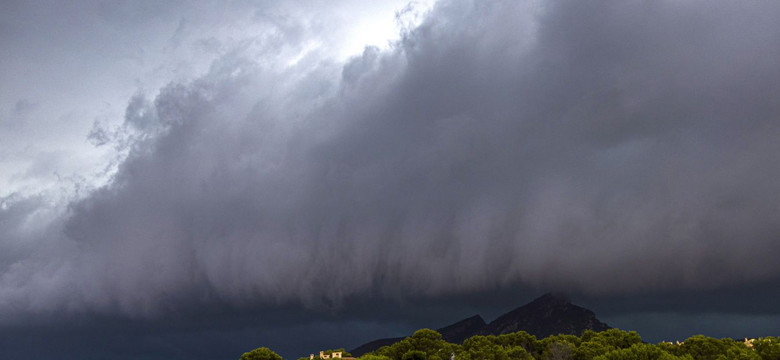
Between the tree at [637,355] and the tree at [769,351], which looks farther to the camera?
the tree at [769,351]

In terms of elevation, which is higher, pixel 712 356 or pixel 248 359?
pixel 248 359

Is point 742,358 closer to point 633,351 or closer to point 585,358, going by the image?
point 633,351

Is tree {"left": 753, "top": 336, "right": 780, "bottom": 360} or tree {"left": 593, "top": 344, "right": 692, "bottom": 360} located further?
tree {"left": 753, "top": 336, "right": 780, "bottom": 360}

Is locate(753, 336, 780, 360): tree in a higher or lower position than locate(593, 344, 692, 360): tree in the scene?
lower

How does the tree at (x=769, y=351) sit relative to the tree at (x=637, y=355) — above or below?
below

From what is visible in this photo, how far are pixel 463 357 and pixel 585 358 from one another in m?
41.6

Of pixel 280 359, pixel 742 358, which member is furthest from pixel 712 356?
pixel 280 359

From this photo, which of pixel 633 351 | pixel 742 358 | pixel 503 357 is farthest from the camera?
pixel 503 357

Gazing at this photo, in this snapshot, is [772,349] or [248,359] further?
[248,359]

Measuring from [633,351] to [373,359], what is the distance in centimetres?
7504

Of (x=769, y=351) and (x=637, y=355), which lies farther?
(x=769, y=351)

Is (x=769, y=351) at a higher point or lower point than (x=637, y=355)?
lower

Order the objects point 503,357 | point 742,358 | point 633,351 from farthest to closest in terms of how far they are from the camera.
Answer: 1. point 503,357
2. point 633,351
3. point 742,358

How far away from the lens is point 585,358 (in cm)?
19975
